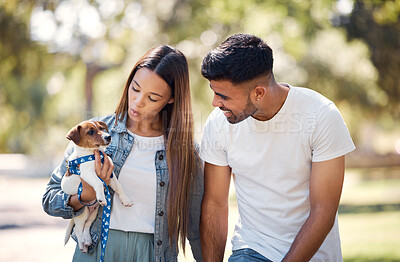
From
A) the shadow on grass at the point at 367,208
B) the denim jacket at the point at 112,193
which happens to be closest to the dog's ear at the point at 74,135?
the denim jacket at the point at 112,193

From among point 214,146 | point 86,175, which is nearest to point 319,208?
point 214,146

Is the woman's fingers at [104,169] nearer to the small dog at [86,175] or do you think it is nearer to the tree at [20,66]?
the small dog at [86,175]

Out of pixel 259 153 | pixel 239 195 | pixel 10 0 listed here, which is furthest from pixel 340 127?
pixel 10 0

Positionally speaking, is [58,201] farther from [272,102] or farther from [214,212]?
[272,102]

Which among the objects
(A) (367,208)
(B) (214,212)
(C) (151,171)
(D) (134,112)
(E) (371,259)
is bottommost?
(A) (367,208)

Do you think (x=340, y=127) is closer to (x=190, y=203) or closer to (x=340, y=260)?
(x=340, y=260)

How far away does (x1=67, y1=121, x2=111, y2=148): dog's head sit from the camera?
3484 millimetres

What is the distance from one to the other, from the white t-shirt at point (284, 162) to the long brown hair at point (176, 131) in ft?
1.15

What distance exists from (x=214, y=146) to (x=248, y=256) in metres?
0.84

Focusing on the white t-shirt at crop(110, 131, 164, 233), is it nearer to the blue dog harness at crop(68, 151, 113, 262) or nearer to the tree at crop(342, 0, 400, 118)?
the blue dog harness at crop(68, 151, 113, 262)

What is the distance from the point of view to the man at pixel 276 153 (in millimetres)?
3432

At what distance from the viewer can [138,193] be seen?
3648mm

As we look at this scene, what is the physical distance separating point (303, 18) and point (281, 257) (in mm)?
11324

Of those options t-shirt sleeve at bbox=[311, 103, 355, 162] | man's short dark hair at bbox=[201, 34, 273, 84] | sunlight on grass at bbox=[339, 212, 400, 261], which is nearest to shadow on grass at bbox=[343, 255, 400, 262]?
sunlight on grass at bbox=[339, 212, 400, 261]
